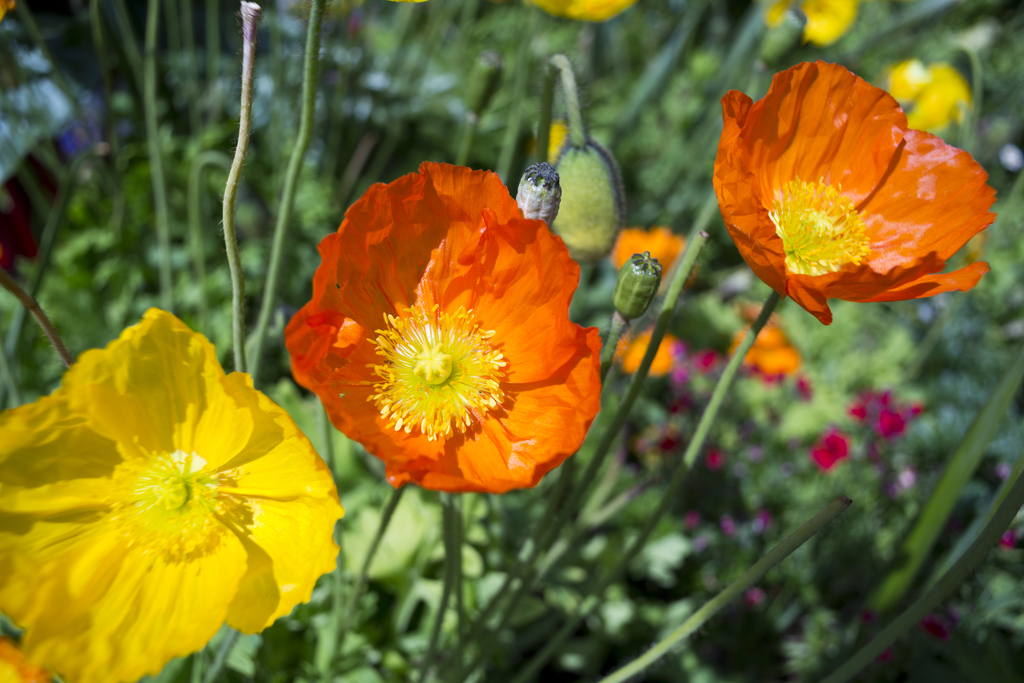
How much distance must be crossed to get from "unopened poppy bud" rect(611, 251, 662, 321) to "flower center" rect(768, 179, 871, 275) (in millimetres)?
305

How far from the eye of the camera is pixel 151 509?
0.77 meters

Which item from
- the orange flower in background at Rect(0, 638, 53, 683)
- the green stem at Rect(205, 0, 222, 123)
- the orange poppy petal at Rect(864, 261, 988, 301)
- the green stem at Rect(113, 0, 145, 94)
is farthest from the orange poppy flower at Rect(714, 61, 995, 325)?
the green stem at Rect(205, 0, 222, 123)

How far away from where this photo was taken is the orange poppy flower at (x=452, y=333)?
74 cm

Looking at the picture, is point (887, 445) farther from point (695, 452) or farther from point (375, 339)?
point (375, 339)

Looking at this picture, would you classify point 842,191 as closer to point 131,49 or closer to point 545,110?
point 545,110

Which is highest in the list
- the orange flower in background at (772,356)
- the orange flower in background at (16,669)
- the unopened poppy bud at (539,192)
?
the unopened poppy bud at (539,192)

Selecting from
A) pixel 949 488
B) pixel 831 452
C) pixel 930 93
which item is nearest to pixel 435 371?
pixel 949 488

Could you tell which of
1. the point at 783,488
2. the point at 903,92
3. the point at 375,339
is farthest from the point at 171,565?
the point at 903,92

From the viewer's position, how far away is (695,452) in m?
0.88

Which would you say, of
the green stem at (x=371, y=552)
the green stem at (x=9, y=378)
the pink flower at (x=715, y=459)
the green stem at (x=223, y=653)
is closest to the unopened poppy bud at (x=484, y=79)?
the green stem at (x=371, y=552)

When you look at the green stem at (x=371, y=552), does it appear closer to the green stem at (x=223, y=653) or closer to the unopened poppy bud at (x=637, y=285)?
the green stem at (x=223, y=653)

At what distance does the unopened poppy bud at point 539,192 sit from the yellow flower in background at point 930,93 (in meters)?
1.97

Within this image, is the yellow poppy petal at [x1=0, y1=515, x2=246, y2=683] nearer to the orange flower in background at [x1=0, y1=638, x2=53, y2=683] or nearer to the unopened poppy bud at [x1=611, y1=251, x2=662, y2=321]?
the orange flower in background at [x1=0, y1=638, x2=53, y2=683]

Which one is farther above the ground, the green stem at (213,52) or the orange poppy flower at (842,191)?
the orange poppy flower at (842,191)
